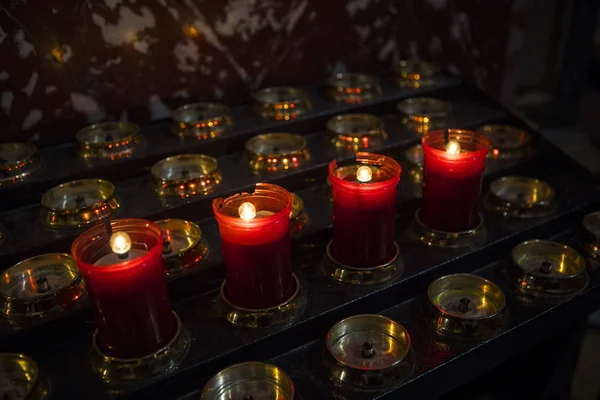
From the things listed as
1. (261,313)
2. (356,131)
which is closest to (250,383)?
(261,313)

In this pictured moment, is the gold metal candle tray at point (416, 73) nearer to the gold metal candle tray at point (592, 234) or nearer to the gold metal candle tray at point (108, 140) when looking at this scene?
the gold metal candle tray at point (592, 234)

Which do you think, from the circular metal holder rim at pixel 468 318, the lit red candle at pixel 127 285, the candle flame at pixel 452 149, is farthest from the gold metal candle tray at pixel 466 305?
the lit red candle at pixel 127 285

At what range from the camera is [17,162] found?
154 centimetres

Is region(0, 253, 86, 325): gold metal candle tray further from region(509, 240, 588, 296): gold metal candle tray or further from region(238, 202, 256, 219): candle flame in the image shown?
region(509, 240, 588, 296): gold metal candle tray

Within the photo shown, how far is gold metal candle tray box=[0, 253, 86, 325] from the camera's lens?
1.25 meters

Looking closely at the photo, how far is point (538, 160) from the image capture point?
1.88m

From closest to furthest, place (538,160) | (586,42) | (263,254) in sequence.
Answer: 1. (263,254)
2. (538,160)
3. (586,42)

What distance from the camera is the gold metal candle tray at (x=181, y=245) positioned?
1374mm

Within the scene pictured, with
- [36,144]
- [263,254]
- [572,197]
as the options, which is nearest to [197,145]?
[36,144]

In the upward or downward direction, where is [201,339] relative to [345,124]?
downward

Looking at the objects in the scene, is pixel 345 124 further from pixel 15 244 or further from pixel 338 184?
pixel 15 244

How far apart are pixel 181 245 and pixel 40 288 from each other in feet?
1.09

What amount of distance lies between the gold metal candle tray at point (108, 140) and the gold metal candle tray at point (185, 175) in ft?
0.36

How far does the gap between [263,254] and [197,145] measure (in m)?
0.62
